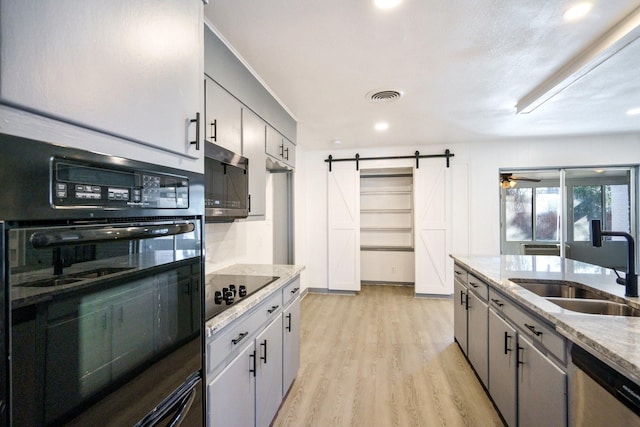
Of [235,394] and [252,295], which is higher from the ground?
[252,295]

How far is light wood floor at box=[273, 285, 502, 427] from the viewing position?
205 centimetres

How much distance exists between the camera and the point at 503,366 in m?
1.88

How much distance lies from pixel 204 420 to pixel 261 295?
0.64 meters

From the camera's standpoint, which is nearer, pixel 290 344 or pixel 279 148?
pixel 290 344

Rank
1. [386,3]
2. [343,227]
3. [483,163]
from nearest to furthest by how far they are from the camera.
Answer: [386,3] < [483,163] < [343,227]

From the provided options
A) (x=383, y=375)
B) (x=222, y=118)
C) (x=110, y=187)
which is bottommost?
(x=383, y=375)

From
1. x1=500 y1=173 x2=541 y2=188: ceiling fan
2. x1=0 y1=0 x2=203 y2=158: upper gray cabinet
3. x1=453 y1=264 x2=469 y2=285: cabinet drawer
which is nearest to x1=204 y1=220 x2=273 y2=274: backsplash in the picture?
→ x1=0 y1=0 x2=203 y2=158: upper gray cabinet

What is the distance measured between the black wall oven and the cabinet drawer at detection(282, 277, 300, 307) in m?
1.06

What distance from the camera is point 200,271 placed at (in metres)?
1.09

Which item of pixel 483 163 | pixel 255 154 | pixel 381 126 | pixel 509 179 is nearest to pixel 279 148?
pixel 255 154

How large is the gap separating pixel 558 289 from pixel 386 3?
7.06 ft

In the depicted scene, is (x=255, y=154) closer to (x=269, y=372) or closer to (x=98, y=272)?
(x=269, y=372)

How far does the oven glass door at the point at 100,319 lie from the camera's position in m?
0.56

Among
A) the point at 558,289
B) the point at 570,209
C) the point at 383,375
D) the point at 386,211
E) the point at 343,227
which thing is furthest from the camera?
the point at 386,211
